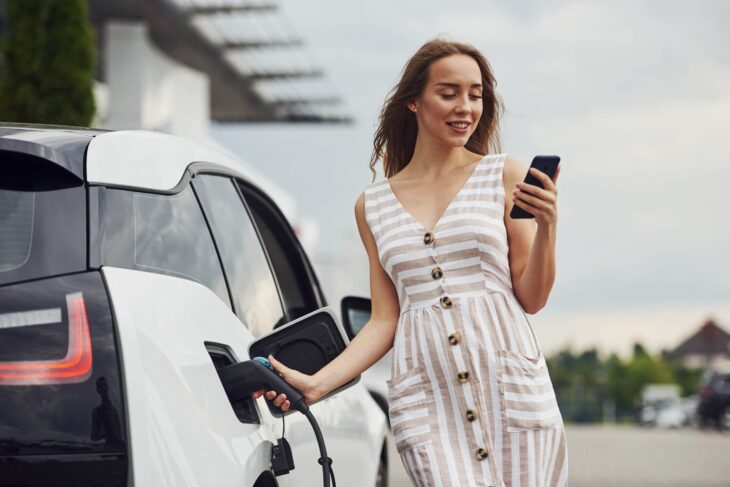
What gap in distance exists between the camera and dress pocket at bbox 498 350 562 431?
3.12m

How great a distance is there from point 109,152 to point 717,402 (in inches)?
1129

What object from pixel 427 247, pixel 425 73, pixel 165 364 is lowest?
pixel 165 364

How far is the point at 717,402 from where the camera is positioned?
29734 mm

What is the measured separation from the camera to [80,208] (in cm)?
268

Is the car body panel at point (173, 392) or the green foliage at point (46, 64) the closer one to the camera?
the car body panel at point (173, 392)

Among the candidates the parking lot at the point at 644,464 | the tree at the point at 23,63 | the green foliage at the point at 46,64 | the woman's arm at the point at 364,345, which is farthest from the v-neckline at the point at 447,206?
the tree at the point at 23,63

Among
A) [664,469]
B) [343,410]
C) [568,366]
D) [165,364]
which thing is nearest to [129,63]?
[664,469]

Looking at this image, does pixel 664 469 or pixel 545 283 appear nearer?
pixel 545 283

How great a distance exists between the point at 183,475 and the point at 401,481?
970 centimetres

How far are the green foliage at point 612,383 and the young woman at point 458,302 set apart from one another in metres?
156

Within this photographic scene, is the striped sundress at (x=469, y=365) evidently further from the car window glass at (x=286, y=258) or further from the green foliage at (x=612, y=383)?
the green foliage at (x=612, y=383)

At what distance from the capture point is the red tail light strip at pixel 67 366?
8.13 feet

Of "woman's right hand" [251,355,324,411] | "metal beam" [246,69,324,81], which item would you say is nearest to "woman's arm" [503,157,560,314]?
"woman's right hand" [251,355,324,411]

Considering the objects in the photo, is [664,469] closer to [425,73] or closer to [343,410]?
[343,410]
